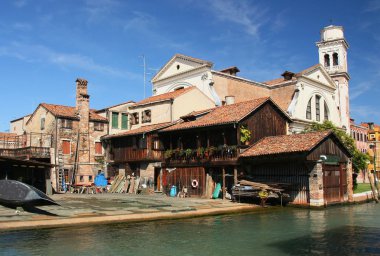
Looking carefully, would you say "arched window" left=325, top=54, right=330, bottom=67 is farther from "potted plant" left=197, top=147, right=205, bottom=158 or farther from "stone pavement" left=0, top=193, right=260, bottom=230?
"stone pavement" left=0, top=193, right=260, bottom=230

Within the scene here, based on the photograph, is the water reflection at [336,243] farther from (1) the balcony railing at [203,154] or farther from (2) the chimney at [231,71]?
(2) the chimney at [231,71]

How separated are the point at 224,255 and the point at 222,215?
28.6 feet

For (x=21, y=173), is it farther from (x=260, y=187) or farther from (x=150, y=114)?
(x=260, y=187)

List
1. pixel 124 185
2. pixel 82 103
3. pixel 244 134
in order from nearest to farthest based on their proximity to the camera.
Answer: pixel 244 134, pixel 124 185, pixel 82 103

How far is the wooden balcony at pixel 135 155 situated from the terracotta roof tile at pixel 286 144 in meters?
8.38

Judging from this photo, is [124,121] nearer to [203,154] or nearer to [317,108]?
[203,154]

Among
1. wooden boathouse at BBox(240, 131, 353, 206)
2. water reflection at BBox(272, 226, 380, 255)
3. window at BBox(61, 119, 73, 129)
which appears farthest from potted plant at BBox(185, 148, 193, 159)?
water reflection at BBox(272, 226, 380, 255)

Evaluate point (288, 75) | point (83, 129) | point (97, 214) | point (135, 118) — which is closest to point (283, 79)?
point (288, 75)

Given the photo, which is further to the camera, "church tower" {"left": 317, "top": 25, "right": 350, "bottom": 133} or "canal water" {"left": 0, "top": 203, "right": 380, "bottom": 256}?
"church tower" {"left": 317, "top": 25, "right": 350, "bottom": 133}

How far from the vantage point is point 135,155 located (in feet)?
108

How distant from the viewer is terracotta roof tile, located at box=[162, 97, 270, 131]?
25.5 m

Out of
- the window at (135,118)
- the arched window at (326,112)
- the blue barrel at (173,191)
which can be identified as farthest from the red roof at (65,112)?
the arched window at (326,112)

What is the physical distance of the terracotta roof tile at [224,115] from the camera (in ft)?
83.6

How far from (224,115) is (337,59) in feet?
101
